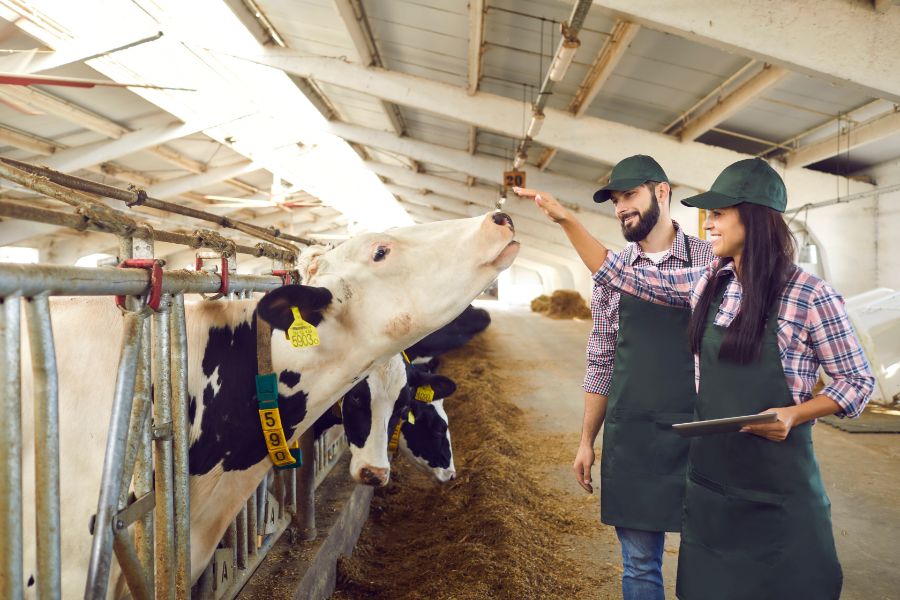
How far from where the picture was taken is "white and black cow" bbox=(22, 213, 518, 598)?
1620mm

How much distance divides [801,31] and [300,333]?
4288 mm

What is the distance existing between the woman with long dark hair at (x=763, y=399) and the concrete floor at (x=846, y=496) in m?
1.51

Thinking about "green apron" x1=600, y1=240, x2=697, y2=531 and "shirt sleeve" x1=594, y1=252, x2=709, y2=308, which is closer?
"shirt sleeve" x1=594, y1=252, x2=709, y2=308

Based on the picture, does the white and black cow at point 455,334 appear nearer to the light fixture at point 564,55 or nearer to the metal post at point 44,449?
the light fixture at point 564,55

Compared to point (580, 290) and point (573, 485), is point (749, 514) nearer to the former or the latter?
point (573, 485)

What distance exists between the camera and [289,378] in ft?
6.63

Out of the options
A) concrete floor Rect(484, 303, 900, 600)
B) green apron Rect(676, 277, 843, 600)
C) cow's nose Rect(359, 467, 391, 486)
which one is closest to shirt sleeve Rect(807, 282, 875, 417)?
green apron Rect(676, 277, 843, 600)

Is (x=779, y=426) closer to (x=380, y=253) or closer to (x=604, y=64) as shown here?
(x=380, y=253)

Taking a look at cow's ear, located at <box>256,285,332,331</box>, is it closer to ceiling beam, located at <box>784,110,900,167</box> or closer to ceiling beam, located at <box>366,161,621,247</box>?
ceiling beam, located at <box>784,110,900,167</box>

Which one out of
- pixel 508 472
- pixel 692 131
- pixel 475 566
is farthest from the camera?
pixel 692 131

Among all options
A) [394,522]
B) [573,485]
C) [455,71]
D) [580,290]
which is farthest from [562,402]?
[580,290]

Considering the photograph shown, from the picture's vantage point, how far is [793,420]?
4.77 ft

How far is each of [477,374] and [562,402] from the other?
154 cm

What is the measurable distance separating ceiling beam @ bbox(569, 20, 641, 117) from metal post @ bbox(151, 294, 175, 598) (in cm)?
477
